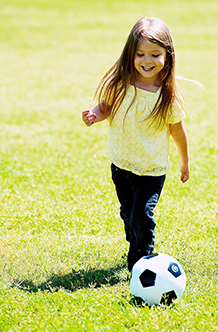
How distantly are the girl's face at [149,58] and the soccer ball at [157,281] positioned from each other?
1352mm

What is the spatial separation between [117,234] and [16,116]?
4793 millimetres

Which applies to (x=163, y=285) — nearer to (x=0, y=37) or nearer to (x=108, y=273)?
(x=108, y=273)

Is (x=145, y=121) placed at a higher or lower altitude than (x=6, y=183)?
higher

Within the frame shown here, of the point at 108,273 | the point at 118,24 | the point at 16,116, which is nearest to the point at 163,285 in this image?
the point at 108,273

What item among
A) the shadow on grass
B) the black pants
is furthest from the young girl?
the shadow on grass

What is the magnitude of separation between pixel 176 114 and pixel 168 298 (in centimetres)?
132

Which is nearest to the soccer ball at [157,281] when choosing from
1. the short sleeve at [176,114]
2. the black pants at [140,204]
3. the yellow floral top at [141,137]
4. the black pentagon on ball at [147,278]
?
the black pentagon on ball at [147,278]

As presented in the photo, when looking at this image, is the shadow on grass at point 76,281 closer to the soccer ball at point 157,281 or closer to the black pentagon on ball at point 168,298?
the soccer ball at point 157,281

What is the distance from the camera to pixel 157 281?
11.2 feet

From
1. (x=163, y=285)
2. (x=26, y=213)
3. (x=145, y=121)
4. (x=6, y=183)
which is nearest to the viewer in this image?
(x=163, y=285)

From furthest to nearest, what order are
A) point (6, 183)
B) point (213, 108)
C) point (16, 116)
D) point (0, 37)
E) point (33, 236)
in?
1. point (0, 37)
2. point (213, 108)
3. point (16, 116)
4. point (6, 183)
5. point (33, 236)

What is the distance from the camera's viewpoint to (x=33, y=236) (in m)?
4.61

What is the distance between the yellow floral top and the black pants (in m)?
0.06

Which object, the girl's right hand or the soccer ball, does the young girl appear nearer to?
the girl's right hand
